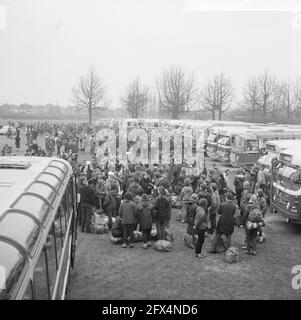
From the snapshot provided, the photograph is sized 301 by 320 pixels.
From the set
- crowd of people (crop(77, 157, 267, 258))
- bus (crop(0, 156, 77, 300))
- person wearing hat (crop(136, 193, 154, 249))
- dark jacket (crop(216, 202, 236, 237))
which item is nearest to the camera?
bus (crop(0, 156, 77, 300))

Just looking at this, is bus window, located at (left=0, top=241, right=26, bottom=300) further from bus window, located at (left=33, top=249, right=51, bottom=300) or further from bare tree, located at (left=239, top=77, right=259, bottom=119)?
bare tree, located at (left=239, top=77, right=259, bottom=119)

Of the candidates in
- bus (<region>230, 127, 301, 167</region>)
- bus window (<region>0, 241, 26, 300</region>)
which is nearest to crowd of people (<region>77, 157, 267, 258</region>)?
bus window (<region>0, 241, 26, 300</region>)

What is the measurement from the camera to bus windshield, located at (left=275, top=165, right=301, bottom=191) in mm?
12758

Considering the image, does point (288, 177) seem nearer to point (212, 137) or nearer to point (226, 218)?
point (226, 218)

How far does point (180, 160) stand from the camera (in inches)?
855

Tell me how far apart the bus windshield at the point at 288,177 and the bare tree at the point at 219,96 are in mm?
46726

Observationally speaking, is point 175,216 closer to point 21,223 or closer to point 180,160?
point 180,160

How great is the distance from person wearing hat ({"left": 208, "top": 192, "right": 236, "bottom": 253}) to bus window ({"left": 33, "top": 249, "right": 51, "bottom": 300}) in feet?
19.4

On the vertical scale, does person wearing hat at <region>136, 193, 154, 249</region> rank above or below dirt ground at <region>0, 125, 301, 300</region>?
above

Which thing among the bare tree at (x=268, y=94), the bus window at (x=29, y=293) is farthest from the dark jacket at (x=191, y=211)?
the bare tree at (x=268, y=94)

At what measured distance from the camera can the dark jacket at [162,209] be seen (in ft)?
35.5

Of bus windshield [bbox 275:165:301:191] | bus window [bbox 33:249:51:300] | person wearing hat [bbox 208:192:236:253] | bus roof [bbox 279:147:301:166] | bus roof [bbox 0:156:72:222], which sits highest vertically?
bus roof [bbox 0:156:72:222]

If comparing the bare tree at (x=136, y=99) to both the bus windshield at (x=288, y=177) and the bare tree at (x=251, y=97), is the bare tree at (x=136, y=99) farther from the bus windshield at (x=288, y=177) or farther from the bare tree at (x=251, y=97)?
the bus windshield at (x=288, y=177)

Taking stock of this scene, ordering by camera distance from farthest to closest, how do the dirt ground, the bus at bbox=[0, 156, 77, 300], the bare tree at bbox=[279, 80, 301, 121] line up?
the bare tree at bbox=[279, 80, 301, 121]
the dirt ground
the bus at bbox=[0, 156, 77, 300]
